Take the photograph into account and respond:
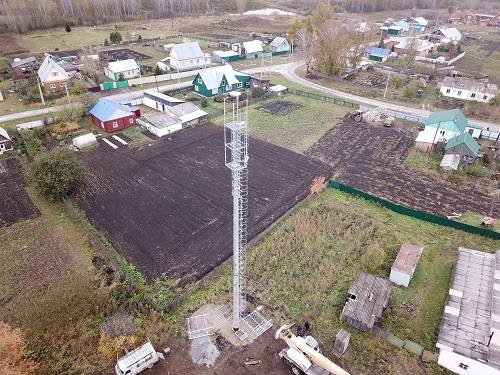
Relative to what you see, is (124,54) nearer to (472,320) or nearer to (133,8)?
(133,8)

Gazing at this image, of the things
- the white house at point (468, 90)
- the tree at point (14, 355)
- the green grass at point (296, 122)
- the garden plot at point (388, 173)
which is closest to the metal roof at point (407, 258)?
the garden plot at point (388, 173)

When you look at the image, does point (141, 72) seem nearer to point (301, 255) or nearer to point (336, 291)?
point (301, 255)

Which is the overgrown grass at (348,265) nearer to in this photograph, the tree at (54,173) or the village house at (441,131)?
the village house at (441,131)

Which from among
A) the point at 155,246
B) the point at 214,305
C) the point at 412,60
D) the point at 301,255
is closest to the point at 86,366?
the point at 214,305

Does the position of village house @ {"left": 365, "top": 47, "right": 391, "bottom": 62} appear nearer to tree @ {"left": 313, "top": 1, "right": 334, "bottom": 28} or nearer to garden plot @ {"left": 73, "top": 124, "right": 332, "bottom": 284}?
tree @ {"left": 313, "top": 1, "right": 334, "bottom": 28}

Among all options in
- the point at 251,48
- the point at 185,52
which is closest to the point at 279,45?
the point at 251,48

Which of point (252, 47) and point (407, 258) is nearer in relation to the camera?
point (407, 258)
